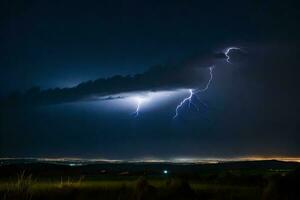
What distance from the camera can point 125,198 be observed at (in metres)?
39.0

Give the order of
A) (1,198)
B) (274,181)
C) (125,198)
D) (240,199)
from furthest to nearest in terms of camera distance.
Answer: (274,181), (240,199), (125,198), (1,198)

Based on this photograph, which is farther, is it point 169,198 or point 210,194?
point 210,194

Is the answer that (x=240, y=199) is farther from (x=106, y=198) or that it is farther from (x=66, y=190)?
(x=66, y=190)

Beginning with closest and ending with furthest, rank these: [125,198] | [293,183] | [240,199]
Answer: [125,198] < [240,199] < [293,183]

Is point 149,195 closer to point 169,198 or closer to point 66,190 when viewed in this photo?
point 169,198

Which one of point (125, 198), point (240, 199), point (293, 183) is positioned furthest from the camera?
point (293, 183)

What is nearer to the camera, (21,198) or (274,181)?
(21,198)

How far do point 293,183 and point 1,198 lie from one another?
23.0 meters

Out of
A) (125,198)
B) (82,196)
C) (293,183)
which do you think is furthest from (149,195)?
(293,183)

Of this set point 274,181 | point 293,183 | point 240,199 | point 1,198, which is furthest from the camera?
point 293,183

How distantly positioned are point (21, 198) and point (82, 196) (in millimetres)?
5886

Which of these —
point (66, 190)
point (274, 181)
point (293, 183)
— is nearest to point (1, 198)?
point (66, 190)

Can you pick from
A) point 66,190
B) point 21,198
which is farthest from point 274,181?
point 21,198

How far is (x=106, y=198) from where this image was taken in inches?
1582
